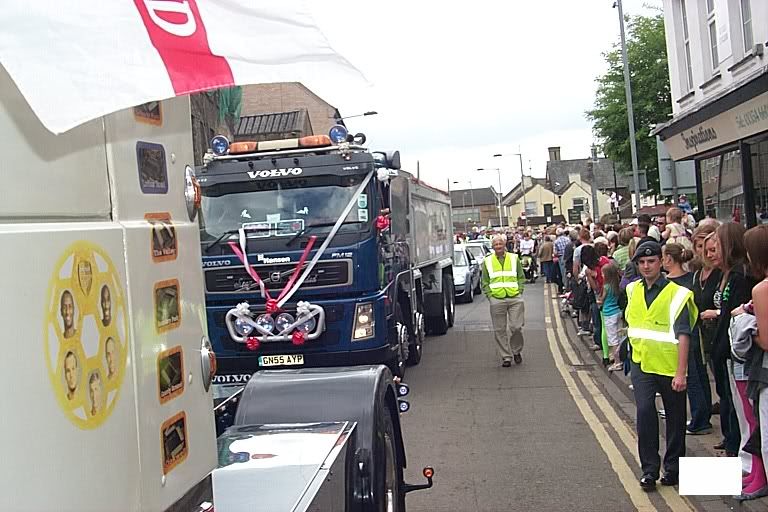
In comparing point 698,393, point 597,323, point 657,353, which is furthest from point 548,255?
point 657,353

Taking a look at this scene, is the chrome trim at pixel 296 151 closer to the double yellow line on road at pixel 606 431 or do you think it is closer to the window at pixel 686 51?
the double yellow line on road at pixel 606 431

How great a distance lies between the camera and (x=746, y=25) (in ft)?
49.9

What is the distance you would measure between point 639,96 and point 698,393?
3336 cm

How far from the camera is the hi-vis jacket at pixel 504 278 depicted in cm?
1309

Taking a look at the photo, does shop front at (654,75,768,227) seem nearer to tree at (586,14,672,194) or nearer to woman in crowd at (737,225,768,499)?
woman in crowd at (737,225,768,499)

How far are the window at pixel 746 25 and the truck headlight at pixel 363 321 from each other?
888cm

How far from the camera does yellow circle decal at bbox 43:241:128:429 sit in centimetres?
169

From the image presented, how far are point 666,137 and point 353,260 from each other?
1262 cm

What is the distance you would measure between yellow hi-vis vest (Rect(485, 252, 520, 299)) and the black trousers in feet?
21.2

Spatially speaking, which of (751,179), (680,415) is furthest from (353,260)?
(751,179)

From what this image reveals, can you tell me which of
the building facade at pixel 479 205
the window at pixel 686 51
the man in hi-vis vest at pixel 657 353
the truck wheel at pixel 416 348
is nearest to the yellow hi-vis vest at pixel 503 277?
the truck wheel at pixel 416 348

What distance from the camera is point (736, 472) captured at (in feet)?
15.5

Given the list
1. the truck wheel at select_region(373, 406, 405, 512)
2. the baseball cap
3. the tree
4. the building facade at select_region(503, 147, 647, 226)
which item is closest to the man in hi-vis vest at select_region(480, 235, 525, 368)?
the baseball cap

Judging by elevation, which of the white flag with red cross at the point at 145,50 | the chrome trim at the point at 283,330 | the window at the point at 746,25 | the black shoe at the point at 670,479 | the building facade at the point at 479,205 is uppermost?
the building facade at the point at 479,205
